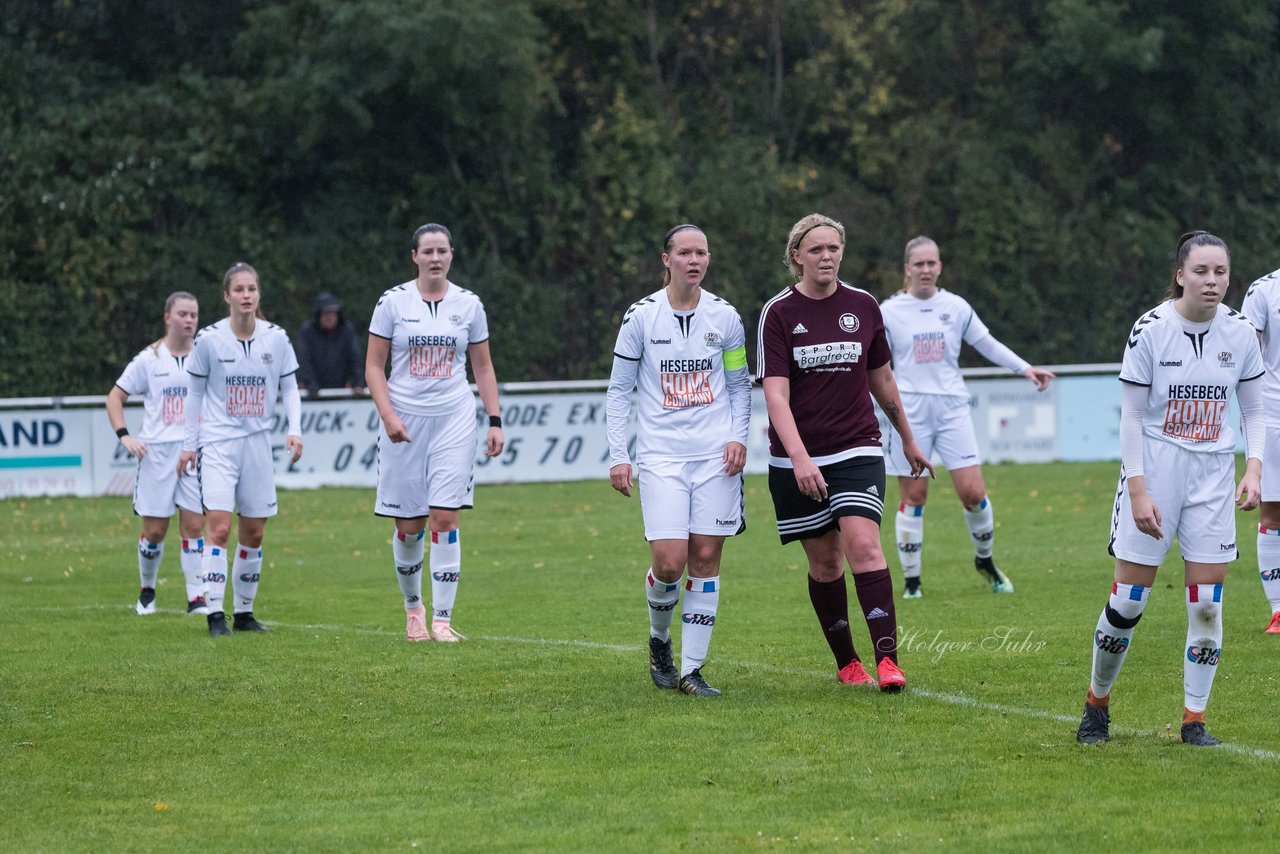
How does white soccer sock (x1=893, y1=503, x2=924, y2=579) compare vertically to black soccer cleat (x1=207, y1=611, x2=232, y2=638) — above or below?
above

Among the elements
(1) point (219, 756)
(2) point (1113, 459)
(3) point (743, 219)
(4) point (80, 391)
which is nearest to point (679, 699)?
(1) point (219, 756)

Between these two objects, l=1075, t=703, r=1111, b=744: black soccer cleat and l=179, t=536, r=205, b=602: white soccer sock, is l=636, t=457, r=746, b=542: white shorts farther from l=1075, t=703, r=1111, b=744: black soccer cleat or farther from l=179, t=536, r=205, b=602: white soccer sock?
l=179, t=536, r=205, b=602: white soccer sock

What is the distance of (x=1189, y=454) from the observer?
6.85m

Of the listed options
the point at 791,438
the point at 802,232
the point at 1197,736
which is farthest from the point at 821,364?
the point at 1197,736

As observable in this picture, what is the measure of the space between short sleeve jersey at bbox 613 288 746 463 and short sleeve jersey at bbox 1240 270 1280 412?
3382 millimetres

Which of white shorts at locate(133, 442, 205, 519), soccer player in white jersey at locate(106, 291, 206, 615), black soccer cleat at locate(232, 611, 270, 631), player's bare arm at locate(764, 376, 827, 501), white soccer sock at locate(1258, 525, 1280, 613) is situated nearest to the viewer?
player's bare arm at locate(764, 376, 827, 501)

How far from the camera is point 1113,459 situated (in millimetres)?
23984

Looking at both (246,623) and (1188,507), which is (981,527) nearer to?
(246,623)

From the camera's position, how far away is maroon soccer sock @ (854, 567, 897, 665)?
8156mm

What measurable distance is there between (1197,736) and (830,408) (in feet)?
7.30

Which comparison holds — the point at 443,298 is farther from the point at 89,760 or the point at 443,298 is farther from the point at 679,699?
the point at 89,760

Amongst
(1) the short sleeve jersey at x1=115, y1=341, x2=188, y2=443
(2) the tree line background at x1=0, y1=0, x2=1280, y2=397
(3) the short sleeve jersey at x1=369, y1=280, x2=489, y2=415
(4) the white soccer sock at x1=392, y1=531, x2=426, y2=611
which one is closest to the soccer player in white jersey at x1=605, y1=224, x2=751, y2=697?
(3) the short sleeve jersey at x1=369, y1=280, x2=489, y2=415

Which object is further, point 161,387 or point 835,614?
point 161,387

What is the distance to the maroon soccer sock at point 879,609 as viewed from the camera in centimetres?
816
